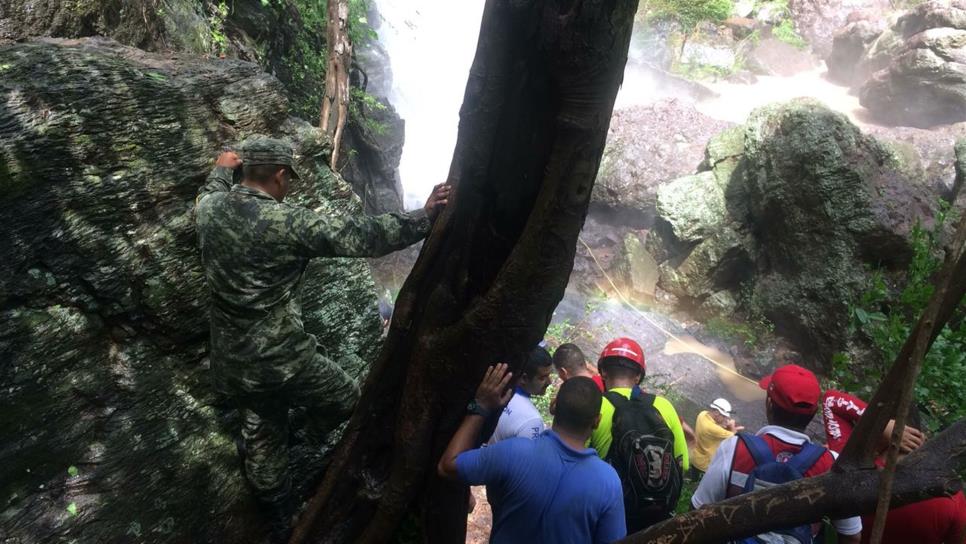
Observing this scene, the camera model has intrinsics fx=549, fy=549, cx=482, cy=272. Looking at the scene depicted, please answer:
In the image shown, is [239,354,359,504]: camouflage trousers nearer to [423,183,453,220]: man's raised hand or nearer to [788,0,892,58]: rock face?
[423,183,453,220]: man's raised hand

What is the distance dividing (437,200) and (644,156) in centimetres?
1477

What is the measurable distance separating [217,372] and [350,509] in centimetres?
99

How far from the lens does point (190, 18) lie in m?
5.29

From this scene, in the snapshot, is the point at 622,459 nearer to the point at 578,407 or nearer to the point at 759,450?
the point at 759,450

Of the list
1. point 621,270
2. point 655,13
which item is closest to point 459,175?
point 621,270

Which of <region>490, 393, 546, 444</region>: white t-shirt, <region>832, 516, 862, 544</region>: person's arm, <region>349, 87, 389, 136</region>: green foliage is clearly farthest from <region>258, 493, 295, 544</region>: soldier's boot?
<region>349, 87, 389, 136</region>: green foliage

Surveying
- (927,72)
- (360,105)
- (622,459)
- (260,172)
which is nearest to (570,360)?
(622,459)

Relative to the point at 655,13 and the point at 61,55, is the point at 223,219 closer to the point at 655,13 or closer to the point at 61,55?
the point at 61,55

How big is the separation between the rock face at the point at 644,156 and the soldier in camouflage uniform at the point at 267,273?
13499mm

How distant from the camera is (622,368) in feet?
11.3

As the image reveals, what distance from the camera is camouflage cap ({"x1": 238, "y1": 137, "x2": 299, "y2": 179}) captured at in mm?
2852

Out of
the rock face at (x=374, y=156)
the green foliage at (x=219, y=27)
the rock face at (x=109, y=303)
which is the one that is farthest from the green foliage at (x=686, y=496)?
the rock face at (x=374, y=156)

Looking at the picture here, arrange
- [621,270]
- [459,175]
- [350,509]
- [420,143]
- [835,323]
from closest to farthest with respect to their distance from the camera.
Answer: [459,175], [350,509], [835,323], [621,270], [420,143]

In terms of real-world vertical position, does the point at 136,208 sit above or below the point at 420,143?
above
